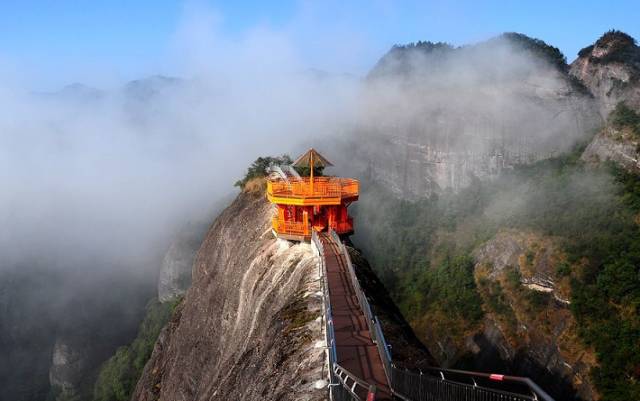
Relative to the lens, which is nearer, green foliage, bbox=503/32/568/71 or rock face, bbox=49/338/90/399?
rock face, bbox=49/338/90/399

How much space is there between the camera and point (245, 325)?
2084 cm

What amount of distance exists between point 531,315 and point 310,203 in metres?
41.8

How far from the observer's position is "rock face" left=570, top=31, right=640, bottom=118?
87375mm

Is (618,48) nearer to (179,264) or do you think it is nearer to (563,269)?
(563,269)

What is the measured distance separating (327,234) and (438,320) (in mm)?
47247

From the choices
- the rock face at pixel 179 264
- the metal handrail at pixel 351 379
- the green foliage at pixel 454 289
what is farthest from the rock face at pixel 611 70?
the metal handrail at pixel 351 379

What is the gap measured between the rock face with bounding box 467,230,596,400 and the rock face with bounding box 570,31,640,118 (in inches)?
1400

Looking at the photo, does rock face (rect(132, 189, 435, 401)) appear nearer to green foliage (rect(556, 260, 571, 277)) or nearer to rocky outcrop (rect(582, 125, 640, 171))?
green foliage (rect(556, 260, 571, 277))

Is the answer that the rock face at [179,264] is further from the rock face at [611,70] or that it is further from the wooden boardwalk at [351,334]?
the wooden boardwalk at [351,334]

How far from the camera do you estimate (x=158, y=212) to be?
131 meters

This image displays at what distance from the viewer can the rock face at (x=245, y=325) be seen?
12.8 m

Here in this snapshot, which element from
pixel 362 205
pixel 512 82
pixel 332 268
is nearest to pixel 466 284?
pixel 362 205

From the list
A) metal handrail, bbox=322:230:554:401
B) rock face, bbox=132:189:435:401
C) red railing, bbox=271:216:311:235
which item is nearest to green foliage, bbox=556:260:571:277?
rock face, bbox=132:189:435:401

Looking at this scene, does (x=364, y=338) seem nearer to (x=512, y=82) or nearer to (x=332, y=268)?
(x=332, y=268)
